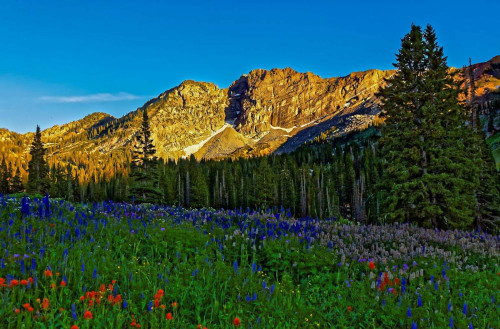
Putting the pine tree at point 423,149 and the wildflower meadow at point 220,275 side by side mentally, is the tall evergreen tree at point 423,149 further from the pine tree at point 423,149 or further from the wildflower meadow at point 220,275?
the wildflower meadow at point 220,275

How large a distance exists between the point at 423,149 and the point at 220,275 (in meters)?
19.6

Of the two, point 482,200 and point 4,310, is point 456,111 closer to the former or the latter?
point 482,200

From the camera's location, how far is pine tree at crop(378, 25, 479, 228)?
63.8 ft

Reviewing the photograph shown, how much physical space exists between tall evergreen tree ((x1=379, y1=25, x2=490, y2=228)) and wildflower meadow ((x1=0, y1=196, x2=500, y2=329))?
12330mm

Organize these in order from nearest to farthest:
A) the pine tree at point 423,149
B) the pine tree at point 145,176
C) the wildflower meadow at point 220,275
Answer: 1. the wildflower meadow at point 220,275
2. the pine tree at point 423,149
3. the pine tree at point 145,176

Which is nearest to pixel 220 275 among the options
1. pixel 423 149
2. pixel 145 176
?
pixel 423 149

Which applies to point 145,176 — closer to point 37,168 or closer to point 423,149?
point 37,168

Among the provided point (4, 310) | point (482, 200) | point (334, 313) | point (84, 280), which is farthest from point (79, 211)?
point (482, 200)

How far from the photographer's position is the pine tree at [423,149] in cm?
1945

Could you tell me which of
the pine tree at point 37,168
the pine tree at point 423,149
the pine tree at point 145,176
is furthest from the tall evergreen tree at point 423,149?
the pine tree at point 37,168

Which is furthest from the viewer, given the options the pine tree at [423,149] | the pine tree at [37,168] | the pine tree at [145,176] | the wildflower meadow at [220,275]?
the pine tree at [37,168]

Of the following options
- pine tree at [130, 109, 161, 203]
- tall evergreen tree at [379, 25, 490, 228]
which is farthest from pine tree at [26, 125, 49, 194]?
tall evergreen tree at [379, 25, 490, 228]

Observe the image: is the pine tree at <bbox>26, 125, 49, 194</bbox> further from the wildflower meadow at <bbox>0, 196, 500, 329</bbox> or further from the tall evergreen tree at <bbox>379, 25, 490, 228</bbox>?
the wildflower meadow at <bbox>0, 196, 500, 329</bbox>

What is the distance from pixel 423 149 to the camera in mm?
20812
